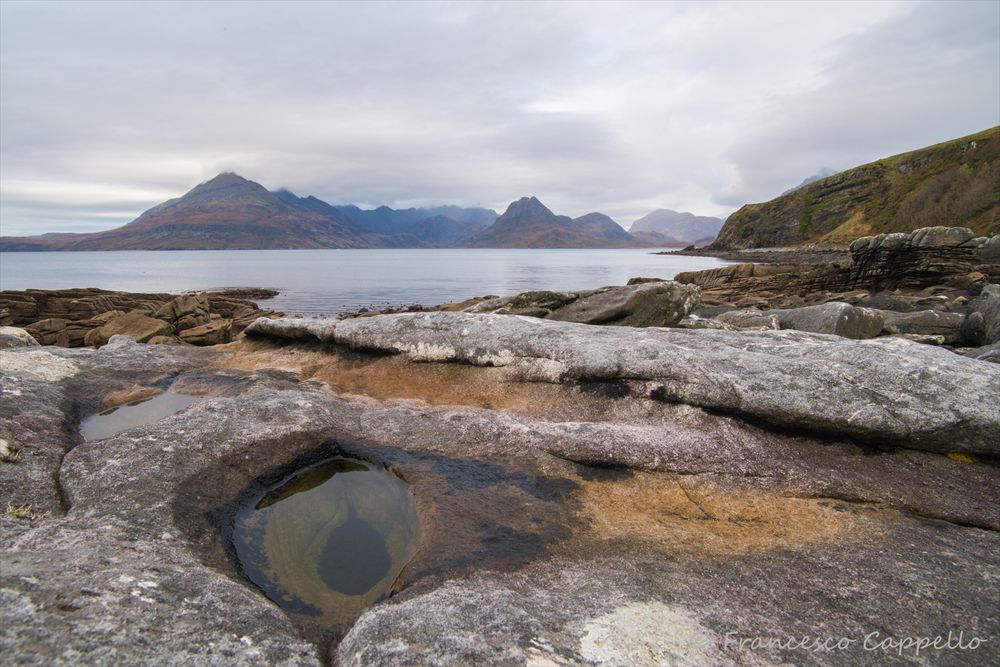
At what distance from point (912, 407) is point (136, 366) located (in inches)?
680

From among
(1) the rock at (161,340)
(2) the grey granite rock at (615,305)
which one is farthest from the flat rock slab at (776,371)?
(1) the rock at (161,340)

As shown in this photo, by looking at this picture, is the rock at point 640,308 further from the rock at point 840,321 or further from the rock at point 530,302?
the rock at point 840,321

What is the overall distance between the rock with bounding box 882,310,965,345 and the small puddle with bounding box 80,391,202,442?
24654 millimetres

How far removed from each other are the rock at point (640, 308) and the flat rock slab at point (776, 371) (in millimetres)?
4725

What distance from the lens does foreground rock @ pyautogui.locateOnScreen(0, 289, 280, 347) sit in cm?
2409

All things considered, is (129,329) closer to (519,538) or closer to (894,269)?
(519,538)

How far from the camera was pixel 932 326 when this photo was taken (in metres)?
20.4

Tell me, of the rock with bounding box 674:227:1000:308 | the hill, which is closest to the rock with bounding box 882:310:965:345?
the rock with bounding box 674:227:1000:308

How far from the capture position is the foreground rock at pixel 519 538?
435cm

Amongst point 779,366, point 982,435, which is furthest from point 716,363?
point 982,435

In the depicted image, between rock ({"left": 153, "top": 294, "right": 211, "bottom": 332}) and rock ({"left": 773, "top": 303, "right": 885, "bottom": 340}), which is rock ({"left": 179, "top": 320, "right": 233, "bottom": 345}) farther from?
rock ({"left": 773, "top": 303, "right": 885, "bottom": 340})

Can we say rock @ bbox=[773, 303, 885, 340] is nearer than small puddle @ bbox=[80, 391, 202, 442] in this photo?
No

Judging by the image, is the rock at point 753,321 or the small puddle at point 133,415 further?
the rock at point 753,321

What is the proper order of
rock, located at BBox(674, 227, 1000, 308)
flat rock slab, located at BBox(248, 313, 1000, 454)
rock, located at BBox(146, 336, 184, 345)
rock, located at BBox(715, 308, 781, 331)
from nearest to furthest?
flat rock slab, located at BBox(248, 313, 1000, 454) → rock, located at BBox(715, 308, 781, 331) → rock, located at BBox(146, 336, 184, 345) → rock, located at BBox(674, 227, 1000, 308)
